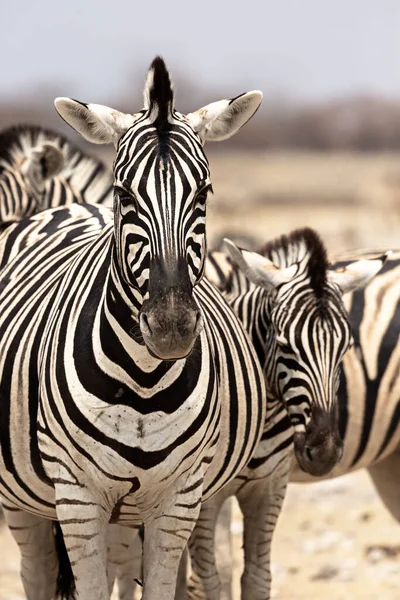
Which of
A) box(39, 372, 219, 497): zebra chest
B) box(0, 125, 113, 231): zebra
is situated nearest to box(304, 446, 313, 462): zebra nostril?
box(39, 372, 219, 497): zebra chest

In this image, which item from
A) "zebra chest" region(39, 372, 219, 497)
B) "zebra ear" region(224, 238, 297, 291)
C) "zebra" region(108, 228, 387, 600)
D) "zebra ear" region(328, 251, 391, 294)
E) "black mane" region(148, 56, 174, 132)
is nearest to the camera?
"black mane" region(148, 56, 174, 132)

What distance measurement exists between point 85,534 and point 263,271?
5.13 ft

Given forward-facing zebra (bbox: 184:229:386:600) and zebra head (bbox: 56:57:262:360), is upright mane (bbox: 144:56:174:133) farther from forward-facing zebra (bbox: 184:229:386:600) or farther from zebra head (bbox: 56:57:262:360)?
forward-facing zebra (bbox: 184:229:386:600)

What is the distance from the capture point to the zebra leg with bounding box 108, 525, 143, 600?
15.9 ft

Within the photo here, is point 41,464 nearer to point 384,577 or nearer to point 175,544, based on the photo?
point 175,544

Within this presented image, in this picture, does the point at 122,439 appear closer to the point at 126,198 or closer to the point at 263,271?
the point at 126,198

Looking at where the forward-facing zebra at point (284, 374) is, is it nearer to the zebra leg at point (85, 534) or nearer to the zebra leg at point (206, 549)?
the zebra leg at point (206, 549)

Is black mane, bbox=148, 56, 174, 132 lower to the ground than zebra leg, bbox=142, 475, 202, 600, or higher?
higher

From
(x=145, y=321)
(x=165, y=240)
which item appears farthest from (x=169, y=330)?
(x=165, y=240)

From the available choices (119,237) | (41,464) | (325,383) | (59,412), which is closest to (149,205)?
(119,237)

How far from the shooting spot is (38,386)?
3850mm

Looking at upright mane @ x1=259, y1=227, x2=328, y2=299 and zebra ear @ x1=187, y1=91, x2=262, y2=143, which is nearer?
zebra ear @ x1=187, y1=91, x2=262, y2=143

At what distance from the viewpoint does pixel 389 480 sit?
241 inches

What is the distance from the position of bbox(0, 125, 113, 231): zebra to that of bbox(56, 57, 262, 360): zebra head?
298cm
